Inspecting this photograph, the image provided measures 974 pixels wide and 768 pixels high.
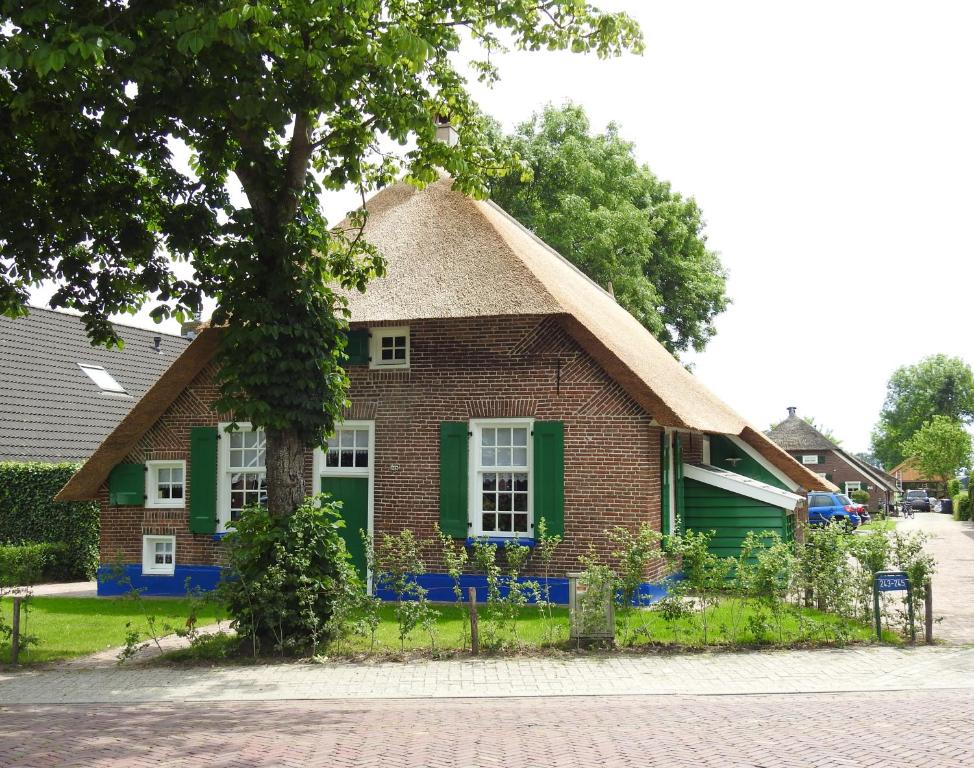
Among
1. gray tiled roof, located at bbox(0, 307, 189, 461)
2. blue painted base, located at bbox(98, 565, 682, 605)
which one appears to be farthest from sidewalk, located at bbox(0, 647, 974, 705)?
gray tiled roof, located at bbox(0, 307, 189, 461)

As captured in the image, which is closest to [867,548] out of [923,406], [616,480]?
[616,480]

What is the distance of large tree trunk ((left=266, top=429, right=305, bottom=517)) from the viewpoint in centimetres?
1100

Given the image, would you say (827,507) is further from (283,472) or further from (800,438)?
(800,438)

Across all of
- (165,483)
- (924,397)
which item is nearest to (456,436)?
(165,483)

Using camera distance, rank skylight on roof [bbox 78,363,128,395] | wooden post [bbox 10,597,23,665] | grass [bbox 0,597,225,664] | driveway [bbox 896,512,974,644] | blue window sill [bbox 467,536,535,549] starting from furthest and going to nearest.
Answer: skylight on roof [bbox 78,363,128,395], blue window sill [bbox 467,536,535,549], driveway [bbox 896,512,974,644], grass [bbox 0,597,225,664], wooden post [bbox 10,597,23,665]

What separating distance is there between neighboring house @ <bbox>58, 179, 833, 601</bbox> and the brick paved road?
5.52 m

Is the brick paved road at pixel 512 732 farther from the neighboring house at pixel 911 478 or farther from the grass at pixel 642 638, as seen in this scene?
the neighboring house at pixel 911 478

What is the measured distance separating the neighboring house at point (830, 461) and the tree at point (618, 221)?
36221 millimetres

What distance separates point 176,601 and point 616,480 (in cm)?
719

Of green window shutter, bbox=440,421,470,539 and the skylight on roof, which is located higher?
the skylight on roof

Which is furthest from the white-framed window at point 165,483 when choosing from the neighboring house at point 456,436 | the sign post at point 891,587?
the sign post at point 891,587

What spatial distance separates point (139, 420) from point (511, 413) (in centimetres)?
636

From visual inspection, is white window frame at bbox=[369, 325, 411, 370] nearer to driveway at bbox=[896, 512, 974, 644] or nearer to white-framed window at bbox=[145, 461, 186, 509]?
white-framed window at bbox=[145, 461, 186, 509]

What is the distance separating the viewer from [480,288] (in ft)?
47.6
